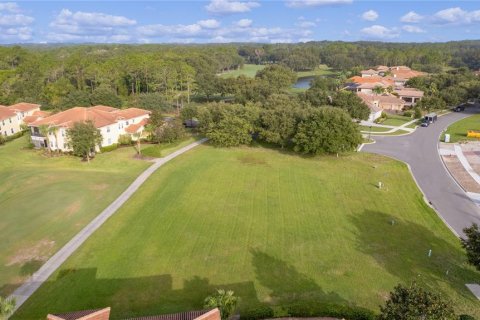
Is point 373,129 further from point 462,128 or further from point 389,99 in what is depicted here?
point 389,99

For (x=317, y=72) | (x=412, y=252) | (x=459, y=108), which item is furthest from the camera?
(x=317, y=72)

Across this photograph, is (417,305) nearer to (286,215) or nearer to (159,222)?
(286,215)

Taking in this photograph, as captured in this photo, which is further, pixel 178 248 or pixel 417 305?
pixel 178 248

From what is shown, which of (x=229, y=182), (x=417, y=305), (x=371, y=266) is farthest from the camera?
(x=229, y=182)

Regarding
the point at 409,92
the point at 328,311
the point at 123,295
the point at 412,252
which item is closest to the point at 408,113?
the point at 409,92

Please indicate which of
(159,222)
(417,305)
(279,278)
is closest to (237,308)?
(279,278)
